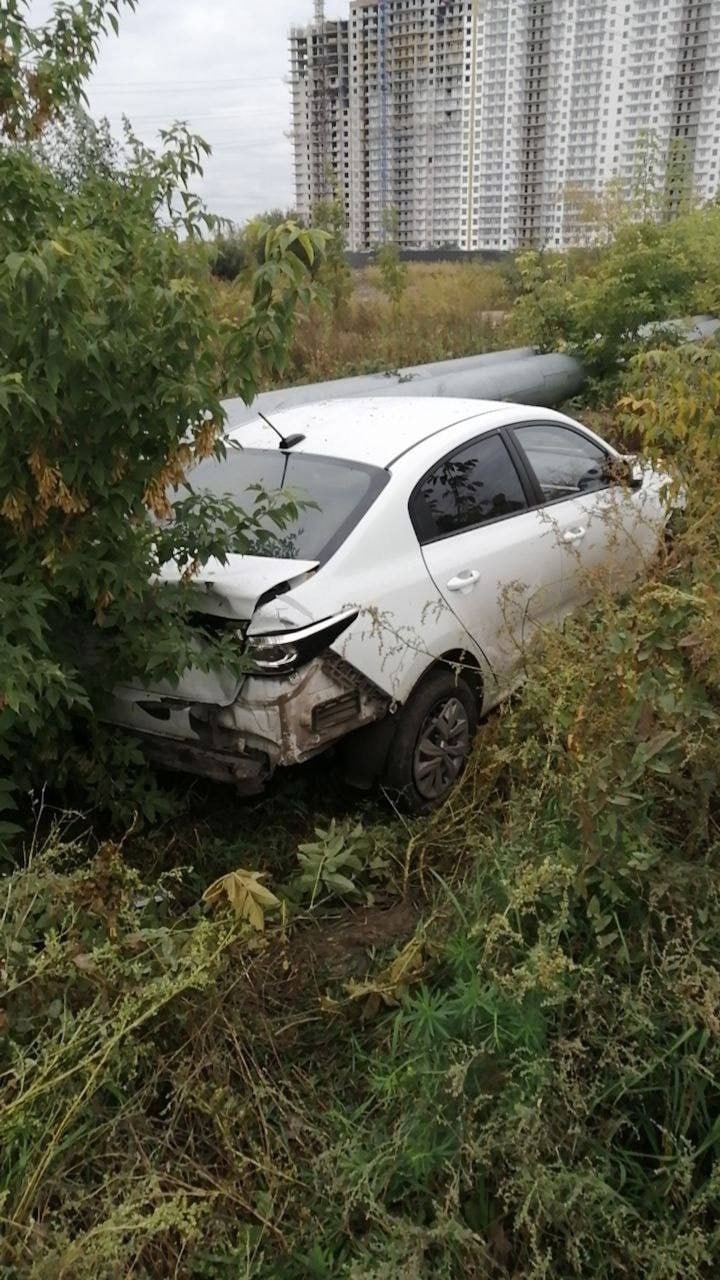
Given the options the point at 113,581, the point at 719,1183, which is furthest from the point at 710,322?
the point at 719,1183

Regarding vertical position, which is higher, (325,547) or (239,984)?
(325,547)

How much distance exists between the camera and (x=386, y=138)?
28.7m

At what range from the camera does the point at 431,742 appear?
3908 millimetres

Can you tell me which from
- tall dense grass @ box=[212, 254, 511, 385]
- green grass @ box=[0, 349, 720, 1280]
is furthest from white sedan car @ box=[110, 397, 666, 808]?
tall dense grass @ box=[212, 254, 511, 385]

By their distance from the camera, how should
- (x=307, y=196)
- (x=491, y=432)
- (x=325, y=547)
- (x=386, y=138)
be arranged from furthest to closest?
(x=386, y=138), (x=307, y=196), (x=491, y=432), (x=325, y=547)

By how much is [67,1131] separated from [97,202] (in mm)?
2765

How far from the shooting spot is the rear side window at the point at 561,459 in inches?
183

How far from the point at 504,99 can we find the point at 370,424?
3097 cm

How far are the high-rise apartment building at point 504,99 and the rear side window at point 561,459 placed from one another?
25.4 m

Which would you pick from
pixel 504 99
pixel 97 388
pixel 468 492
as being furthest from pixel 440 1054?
pixel 504 99

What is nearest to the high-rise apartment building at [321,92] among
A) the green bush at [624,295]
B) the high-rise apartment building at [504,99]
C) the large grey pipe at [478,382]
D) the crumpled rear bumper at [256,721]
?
the high-rise apartment building at [504,99]

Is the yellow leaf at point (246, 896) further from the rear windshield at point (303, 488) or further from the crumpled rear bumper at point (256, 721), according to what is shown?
the rear windshield at point (303, 488)

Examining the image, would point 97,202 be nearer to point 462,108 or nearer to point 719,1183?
point 719,1183

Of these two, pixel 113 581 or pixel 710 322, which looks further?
pixel 710 322
